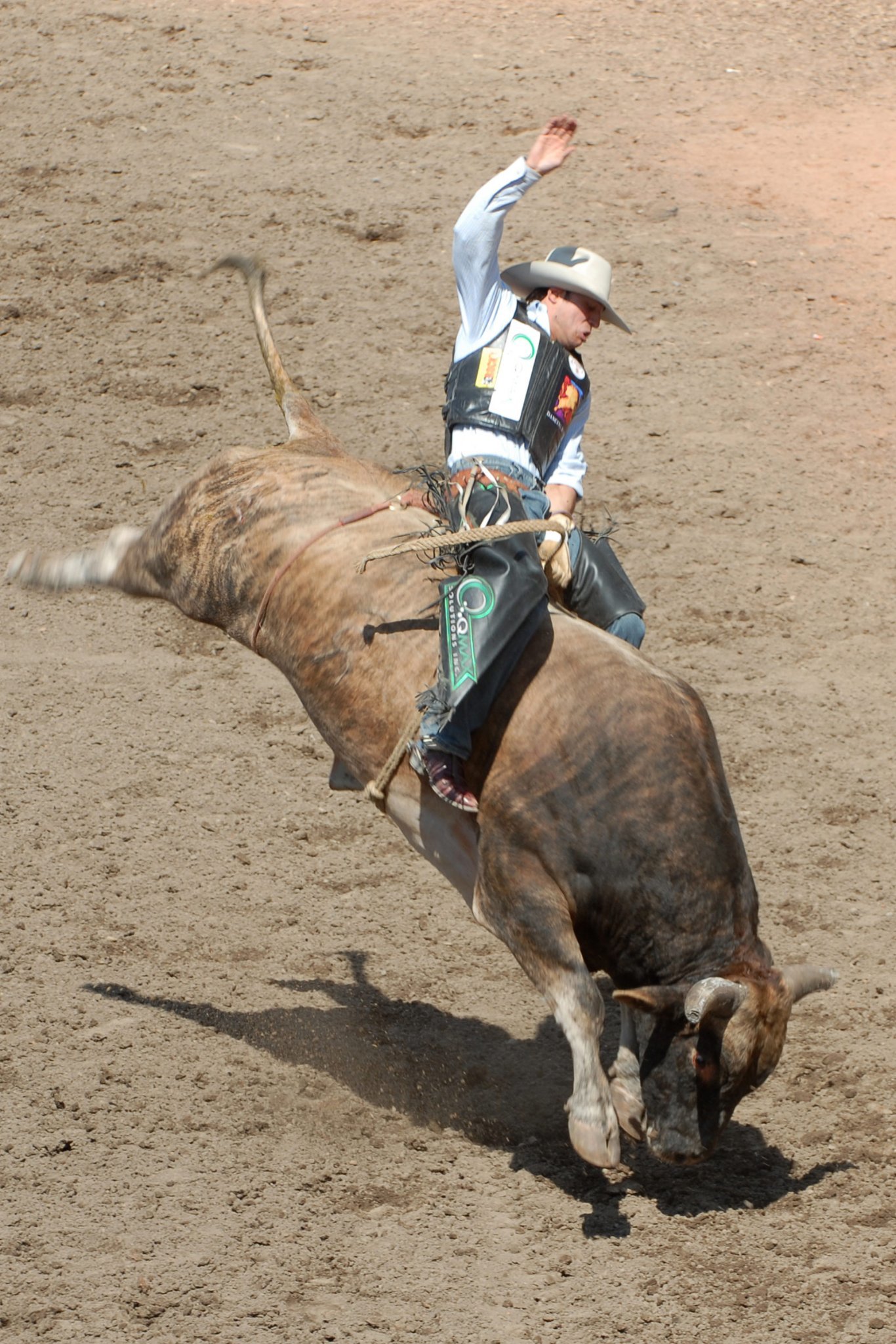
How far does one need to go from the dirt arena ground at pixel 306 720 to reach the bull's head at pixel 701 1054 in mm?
391

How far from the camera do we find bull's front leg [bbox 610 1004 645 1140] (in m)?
4.32

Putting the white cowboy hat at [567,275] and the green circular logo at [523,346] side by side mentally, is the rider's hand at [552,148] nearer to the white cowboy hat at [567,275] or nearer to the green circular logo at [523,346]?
the white cowboy hat at [567,275]

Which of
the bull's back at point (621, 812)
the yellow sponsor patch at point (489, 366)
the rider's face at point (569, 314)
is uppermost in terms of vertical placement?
the rider's face at point (569, 314)

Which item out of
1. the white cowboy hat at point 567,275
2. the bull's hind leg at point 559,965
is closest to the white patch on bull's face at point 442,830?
the bull's hind leg at point 559,965

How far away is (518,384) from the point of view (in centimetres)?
473

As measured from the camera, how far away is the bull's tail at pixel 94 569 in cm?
543

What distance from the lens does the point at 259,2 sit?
1267cm

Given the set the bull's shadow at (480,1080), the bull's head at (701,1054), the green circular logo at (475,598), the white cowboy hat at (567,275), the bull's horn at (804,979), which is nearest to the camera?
the bull's head at (701,1054)

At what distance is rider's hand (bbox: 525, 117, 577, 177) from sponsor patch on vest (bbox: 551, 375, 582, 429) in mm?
625

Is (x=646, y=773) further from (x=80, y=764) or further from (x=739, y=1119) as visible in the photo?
(x=80, y=764)

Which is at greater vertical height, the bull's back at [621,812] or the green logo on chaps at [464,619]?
the green logo on chaps at [464,619]

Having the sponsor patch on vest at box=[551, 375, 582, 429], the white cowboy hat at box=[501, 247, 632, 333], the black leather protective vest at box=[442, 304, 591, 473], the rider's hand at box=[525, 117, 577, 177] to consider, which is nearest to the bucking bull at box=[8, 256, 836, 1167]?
the black leather protective vest at box=[442, 304, 591, 473]

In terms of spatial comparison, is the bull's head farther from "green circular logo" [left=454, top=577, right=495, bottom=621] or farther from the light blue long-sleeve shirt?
the light blue long-sleeve shirt

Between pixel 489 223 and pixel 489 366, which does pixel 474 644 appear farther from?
pixel 489 223
